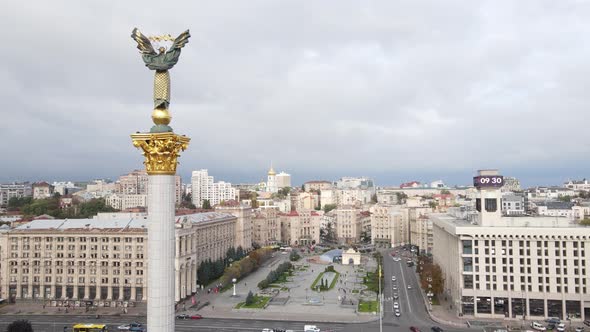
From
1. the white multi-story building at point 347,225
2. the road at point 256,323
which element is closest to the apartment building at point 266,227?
the white multi-story building at point 347,225

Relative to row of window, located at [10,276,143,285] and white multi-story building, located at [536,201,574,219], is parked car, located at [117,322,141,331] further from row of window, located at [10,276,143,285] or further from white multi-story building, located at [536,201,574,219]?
white multi-story building, located at [536,201,574,219]

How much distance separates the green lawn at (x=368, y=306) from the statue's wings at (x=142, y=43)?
48.3m

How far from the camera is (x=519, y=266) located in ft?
186

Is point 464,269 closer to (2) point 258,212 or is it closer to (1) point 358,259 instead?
(1) point 358,259

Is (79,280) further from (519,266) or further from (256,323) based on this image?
(519,266)

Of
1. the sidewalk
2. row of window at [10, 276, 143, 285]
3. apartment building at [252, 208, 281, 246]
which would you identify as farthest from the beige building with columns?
apartment building at [252, 208, 281, 246]

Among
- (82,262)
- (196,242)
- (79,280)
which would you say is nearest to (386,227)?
(196,242)

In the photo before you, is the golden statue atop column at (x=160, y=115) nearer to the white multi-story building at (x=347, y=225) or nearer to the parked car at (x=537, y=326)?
the parked car at (x=537, y=326)

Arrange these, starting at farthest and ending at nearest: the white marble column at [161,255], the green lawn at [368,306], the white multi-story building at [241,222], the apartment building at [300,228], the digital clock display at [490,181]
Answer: the apartment building at [300,228] → the white multi-story building at [241,222] → the green lawn at [368,306] → the digital clock display at [490,181] → the white marble column at [161,255]

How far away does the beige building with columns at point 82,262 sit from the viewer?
65.9 m

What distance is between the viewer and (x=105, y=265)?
66.4 metres

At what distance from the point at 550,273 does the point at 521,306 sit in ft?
16.7

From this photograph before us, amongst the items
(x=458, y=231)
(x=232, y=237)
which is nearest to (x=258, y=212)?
(x=232, y=237)

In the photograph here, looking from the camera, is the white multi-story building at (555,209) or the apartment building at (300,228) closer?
the white multi-story building at (555,209)
